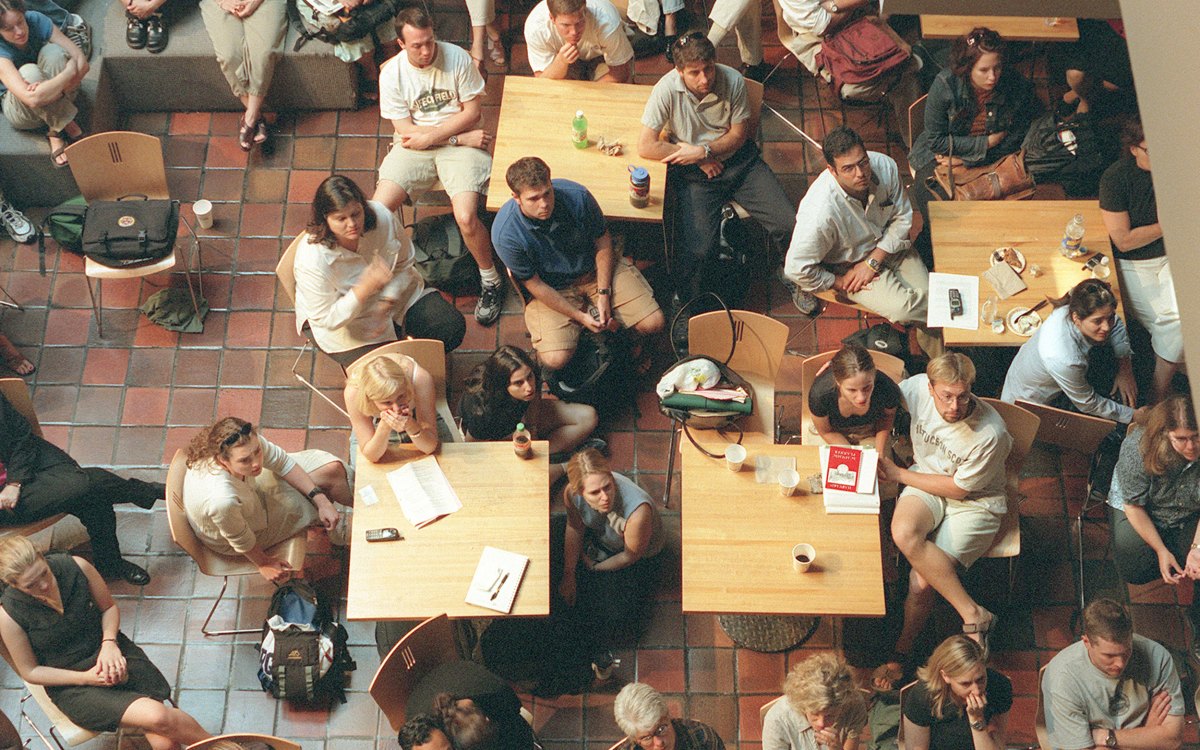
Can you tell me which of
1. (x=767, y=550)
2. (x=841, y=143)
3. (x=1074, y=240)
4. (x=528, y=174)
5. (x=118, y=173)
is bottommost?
(x=118, y=173)

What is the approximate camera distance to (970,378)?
492 centimetres

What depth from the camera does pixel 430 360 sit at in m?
5.61

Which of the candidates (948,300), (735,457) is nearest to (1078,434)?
(948,300)

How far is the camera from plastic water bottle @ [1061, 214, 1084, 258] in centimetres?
585

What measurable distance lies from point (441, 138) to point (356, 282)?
115 centimetres

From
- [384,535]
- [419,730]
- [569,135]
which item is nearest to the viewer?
[419,730]

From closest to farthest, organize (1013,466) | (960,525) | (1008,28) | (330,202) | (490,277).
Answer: (960,525)
(330,202)
(1013,466)
(490,277)
(1008,28)

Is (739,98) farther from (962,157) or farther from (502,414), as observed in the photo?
(502,414)

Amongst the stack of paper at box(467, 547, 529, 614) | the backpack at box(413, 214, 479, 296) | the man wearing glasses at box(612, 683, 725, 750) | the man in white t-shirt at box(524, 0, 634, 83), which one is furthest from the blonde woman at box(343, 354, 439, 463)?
the man in white t-shirt at box(524, 0, 634, 83)

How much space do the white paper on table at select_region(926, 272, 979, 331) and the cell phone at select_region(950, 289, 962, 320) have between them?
0.6 inches

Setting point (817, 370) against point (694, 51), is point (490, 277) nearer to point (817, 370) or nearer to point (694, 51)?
point (694, 51)

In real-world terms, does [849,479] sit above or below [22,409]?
above

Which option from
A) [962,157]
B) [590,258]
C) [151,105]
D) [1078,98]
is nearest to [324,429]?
[590,258]

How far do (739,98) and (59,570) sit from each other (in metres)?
4.05
